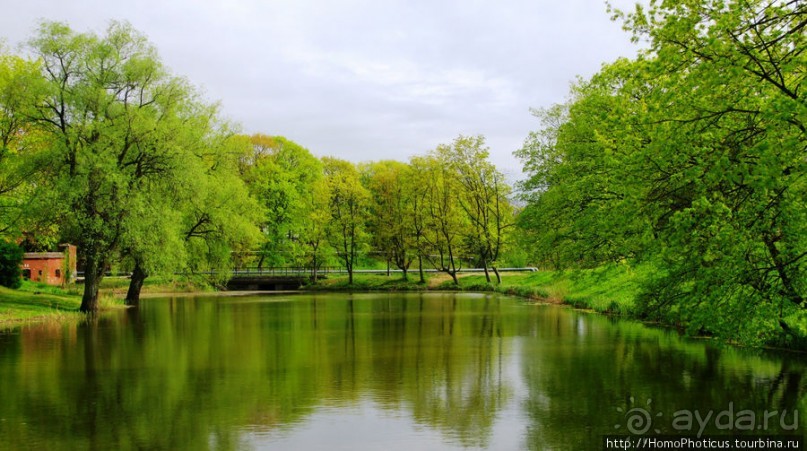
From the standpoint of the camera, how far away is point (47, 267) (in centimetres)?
5303

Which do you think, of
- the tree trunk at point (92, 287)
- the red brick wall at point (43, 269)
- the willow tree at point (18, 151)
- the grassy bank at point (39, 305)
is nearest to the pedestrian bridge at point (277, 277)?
the red brick wall at point (43, 269)

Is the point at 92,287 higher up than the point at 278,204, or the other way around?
the point at 278,204

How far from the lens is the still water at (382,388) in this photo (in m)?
13.2

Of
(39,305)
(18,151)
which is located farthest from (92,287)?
(18,151)

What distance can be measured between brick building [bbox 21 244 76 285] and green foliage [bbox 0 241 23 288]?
7.62 metres

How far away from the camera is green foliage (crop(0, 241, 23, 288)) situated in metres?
41.0

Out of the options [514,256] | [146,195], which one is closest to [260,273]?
[514,256]

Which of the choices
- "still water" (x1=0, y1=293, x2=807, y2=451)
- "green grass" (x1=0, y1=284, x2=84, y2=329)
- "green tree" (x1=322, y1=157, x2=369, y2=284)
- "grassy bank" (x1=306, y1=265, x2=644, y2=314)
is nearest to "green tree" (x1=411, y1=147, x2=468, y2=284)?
"grassy bank" (x1=306, y1=265, x2=644, y2=314)

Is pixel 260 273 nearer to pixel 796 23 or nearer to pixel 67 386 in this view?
pixel 67 386

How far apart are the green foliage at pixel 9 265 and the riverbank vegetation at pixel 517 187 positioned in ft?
5.60

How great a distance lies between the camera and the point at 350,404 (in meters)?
15.8

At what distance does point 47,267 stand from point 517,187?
36036 millimetres

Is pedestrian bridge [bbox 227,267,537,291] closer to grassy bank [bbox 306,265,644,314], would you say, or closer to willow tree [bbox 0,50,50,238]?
grassy bank [bbox 306,265,644,314]

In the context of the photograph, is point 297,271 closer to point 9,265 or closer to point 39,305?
point 9,265
